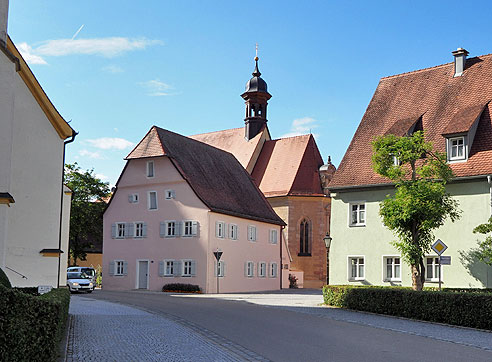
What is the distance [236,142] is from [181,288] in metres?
25.8

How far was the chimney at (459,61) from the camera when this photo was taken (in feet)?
104


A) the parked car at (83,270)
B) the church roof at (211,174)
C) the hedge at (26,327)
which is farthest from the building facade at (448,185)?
the hedge at (26,327)

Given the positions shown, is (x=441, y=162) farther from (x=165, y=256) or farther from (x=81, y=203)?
(x=81, y=203)

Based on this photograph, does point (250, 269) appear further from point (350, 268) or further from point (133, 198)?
point (350, 268)

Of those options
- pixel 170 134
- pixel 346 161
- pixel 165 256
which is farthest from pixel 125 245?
pixel 346 161

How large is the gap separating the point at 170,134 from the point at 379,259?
20357mm

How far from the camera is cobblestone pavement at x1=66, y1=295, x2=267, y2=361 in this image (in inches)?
413

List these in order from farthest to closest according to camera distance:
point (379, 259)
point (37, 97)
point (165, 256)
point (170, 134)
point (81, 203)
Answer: point (81, 203) < point (170, 134) < point (165, 256) < point (379, 259) < point (37, 97)

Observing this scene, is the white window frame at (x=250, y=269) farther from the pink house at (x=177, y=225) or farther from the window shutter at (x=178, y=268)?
the window shutter at (x=178, y=268)

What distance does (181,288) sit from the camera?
130 ft

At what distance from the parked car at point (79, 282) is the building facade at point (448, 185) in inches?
570

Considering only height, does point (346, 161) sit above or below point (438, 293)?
above

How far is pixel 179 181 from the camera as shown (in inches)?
1639

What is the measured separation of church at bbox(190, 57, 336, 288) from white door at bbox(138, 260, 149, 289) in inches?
512
